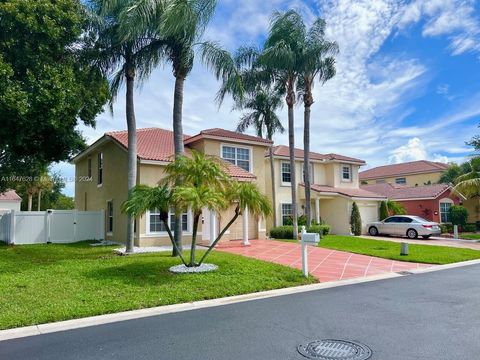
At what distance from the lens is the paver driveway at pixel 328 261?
40.3ft

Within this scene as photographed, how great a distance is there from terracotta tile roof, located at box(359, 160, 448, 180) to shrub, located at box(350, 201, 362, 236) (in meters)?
24.8

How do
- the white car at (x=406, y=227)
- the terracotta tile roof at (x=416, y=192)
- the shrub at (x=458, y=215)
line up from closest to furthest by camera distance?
the white car at (x=406, y=227), the shrub at (x=458, y=215), the terracotta tile roof at (x=416, y=192)

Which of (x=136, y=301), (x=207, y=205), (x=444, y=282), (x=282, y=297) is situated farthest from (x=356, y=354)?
(x=444, y=282)

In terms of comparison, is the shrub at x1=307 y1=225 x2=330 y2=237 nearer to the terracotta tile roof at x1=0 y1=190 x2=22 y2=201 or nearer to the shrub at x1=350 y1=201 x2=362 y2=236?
the shrub at x1=350 y1=201 x2=362 y2=236

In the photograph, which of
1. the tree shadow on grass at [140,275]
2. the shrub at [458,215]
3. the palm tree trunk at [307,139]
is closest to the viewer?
the tree shadow on grass at [140,275]

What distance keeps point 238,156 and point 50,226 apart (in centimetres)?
1107

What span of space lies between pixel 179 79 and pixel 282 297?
10.0 meters

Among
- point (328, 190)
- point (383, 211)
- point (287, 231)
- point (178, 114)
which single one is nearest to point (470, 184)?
point (383, 211)

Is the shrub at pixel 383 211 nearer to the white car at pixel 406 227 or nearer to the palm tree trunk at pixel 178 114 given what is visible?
the white car at pixel 406 227

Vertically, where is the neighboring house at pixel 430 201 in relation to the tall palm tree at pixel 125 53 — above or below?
below

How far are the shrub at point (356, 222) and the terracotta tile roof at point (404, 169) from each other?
81.5ft

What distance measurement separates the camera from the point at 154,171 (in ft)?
62.6

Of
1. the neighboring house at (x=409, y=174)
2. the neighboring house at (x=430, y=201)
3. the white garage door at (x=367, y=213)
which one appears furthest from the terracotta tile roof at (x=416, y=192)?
the neighboring house at (x=409, y=174)

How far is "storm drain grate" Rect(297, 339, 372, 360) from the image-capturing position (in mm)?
5234
